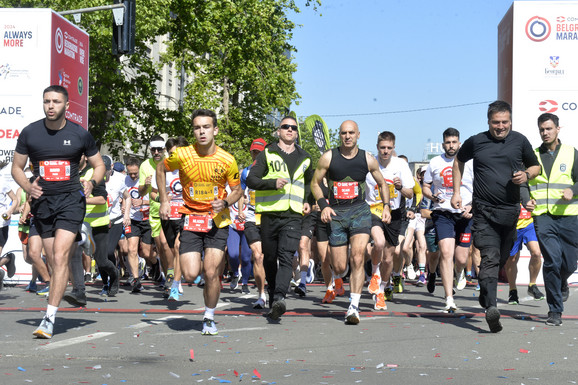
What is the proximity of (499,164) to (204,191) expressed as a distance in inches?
107

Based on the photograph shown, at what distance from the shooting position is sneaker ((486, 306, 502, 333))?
8.02 m

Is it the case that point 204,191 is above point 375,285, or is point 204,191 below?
above

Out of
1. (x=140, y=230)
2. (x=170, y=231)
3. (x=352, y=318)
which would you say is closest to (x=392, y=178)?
(x=352, y=318)

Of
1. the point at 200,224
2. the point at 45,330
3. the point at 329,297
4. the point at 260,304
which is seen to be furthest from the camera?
the point at 329,297

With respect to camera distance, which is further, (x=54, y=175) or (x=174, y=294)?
(x=174, y=294)

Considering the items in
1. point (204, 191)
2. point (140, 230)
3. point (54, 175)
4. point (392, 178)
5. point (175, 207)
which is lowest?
point (140, 230)

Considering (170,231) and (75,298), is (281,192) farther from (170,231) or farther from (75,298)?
(170,231)

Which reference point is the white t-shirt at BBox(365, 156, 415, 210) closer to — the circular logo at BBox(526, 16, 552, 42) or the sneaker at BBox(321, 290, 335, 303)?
the sneaker at BBox(321, 290, 335, 303)

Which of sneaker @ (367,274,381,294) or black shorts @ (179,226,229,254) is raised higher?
black shorts @ (179,226,229,254)

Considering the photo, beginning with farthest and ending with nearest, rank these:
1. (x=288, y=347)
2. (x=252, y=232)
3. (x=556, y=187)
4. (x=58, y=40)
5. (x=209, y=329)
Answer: (x=58, y=40) → (x=252, y=232) → (x=556, y=187) → (x=209, y=329) → (x=288, y=347)

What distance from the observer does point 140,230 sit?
1368cm

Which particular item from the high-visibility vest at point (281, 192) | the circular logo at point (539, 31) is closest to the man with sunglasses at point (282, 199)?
the high-visibility vest at point (281, 192)

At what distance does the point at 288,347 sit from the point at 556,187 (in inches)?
145

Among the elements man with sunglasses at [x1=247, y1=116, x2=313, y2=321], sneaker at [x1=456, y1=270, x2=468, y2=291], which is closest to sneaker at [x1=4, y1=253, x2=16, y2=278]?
man with sunglasses at [x1=247, y1=116, x2=313, y2=321]
